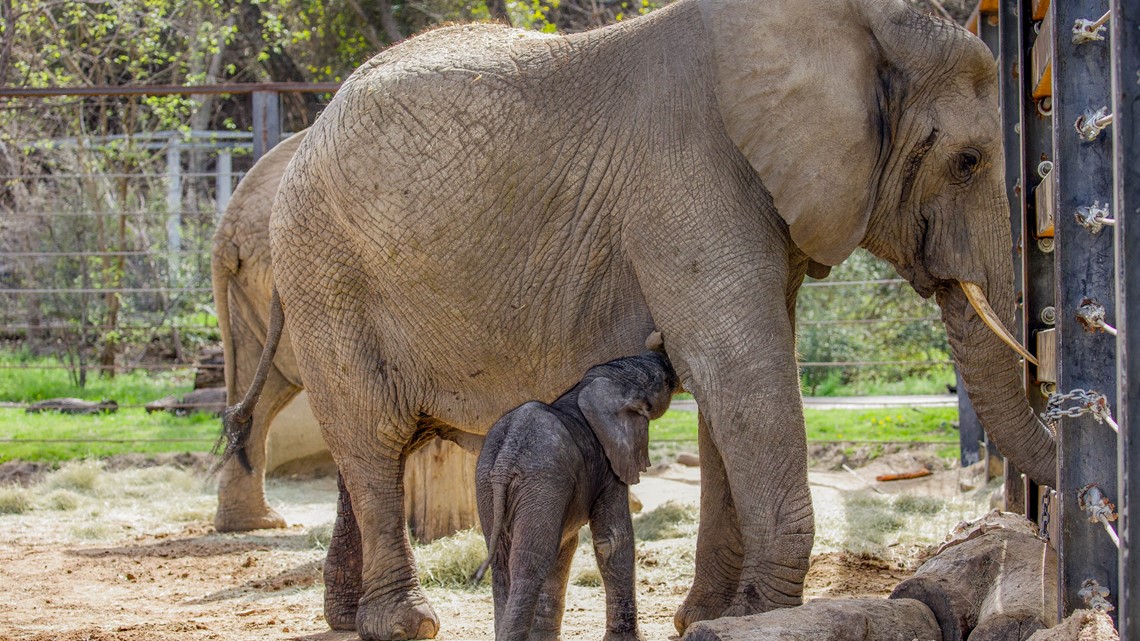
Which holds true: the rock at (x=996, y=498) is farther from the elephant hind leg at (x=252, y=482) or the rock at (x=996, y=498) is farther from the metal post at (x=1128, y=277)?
the elephant hind leg at (x=252, y=482)

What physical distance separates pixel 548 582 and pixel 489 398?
1.02m

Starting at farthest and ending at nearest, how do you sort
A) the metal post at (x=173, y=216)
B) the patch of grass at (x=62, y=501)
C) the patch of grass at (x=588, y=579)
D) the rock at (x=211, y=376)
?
the metal post at (x=173, y=216) < the rock at (x=211, y=376) < the patch of grass at (x=62, y=501) < the patch of grass at (x=588, y=579)

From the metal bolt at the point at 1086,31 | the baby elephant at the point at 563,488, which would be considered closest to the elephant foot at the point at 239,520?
the baby elephant at the point at 563,488

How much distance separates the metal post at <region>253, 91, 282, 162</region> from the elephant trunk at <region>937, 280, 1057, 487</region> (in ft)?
23.3

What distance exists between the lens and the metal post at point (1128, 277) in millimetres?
3098

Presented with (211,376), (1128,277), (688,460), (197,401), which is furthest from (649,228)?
(211,376)

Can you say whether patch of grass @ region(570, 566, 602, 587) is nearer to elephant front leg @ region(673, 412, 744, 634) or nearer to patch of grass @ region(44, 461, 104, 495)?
elephant front leg @ region(673, 412, 744, 634)

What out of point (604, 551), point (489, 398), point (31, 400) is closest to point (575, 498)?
point (604, 551)

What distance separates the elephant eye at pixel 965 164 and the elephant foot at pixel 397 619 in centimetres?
290

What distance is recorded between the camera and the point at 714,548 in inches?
228

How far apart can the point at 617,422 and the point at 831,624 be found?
1166 millimetres

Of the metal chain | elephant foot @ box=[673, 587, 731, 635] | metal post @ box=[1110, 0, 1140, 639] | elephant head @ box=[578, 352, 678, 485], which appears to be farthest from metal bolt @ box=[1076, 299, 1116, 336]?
elephant foot @ box=[673, 587, 731, 635]

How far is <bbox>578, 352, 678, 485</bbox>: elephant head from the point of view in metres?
4.91

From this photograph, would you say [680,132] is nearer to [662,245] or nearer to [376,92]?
[662,245]
